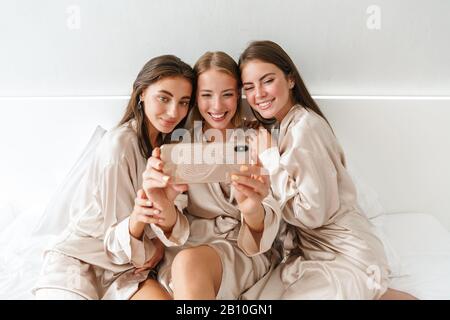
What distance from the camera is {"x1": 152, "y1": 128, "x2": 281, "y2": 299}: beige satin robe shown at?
2.77 ft

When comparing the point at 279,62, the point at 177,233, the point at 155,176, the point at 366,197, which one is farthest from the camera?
the point at 366,197

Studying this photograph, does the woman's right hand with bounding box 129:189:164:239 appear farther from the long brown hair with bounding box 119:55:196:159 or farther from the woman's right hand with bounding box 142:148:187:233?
the long brown hair with bounding box 119:55:196:159

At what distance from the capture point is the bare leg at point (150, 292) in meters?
0.81

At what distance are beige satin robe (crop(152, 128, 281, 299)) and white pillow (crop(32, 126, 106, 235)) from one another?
0.29 m

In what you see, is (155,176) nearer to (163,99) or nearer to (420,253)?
(163,99)

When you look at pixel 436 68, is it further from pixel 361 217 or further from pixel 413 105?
pixel 361 217

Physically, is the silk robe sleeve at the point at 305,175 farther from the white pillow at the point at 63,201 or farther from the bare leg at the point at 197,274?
the white pillow at the point at 63,201

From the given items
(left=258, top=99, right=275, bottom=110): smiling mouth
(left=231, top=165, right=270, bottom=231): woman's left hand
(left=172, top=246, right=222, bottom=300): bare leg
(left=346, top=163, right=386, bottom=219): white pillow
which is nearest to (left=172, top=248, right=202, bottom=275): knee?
(left=172, top=246, right=222, bottom=300): bare leg

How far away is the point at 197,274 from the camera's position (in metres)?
0.78

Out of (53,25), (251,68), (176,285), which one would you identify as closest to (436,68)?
(251,68)

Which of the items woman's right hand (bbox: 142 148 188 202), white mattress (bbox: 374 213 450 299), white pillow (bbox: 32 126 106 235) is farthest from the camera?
white pillow (bbox: 32 126 106 235)

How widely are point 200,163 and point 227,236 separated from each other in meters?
0.21

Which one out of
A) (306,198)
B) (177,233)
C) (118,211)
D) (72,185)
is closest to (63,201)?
(72,185)

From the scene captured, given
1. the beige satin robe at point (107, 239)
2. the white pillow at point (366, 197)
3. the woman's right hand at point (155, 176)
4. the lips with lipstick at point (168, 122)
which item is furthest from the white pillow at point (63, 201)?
the white pillow at point (366, 197)
